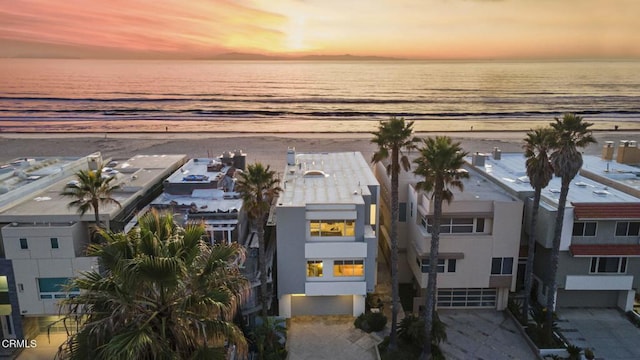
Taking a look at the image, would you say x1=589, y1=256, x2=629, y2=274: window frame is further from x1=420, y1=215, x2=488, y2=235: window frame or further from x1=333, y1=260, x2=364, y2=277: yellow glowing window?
x1=333, y1=260, x2=364, y2=277: yellow glowing window

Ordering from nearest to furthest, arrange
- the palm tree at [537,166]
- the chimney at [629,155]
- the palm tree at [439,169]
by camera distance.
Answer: the palm tree at [439,169]
the palm tree at [537,166]
the chimney at [629,155]

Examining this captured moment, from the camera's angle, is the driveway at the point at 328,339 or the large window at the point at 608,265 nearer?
the driveway at the point at 328,339

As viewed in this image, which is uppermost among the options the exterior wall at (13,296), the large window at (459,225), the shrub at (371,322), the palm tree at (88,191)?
the palm tree at (88,191)

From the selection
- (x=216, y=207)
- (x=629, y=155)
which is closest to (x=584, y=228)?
(x=629, y=155)

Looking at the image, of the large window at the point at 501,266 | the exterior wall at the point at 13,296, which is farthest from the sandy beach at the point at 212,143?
the exterior wall at the point at 13,296

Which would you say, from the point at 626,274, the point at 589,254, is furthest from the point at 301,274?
the point at 626,274

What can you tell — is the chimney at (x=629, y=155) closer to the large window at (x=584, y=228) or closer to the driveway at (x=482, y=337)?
the large window at (x=584, y=228)

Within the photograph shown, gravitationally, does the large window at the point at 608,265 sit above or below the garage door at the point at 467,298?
above

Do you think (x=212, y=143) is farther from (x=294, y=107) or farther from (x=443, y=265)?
(x=443, y=265)

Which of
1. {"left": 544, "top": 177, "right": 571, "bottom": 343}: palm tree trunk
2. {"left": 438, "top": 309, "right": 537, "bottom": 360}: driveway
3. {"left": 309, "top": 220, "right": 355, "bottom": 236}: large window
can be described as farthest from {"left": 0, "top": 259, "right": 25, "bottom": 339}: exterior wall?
{"left": 544, "top": 177, "right": 571, "bottom": 343}: palm tree trunk
